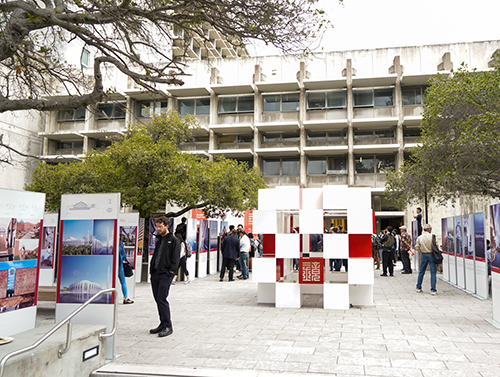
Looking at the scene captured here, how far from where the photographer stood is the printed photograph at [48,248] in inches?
477

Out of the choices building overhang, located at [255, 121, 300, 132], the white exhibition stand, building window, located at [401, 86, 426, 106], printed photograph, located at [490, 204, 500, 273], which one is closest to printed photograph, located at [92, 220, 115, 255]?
the white exhibition stand

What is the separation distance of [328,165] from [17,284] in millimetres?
33009

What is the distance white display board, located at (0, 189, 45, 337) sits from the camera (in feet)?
19.1

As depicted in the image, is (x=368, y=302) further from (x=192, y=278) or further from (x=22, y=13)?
(x=22, y=13)

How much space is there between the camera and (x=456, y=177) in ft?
52.9

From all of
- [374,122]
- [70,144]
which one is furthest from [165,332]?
[70,144]

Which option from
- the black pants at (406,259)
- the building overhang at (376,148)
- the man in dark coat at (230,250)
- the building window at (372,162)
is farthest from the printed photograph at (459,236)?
the building window at (372,162)

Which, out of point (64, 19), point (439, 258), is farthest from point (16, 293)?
point (439, 258)

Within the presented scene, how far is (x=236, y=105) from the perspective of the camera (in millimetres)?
38562

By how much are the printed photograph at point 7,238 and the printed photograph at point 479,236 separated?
1033 cm

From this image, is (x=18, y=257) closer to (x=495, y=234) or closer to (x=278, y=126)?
(x=495, y=234)

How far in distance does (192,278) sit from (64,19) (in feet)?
36.6

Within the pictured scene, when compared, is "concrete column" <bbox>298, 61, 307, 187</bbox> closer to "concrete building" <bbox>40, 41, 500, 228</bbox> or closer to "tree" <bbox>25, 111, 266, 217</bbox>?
"concrete building" <bbox>40, 41, 500, 228</bbox>

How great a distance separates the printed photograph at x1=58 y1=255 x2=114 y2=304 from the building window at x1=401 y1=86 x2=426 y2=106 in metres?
34.0
